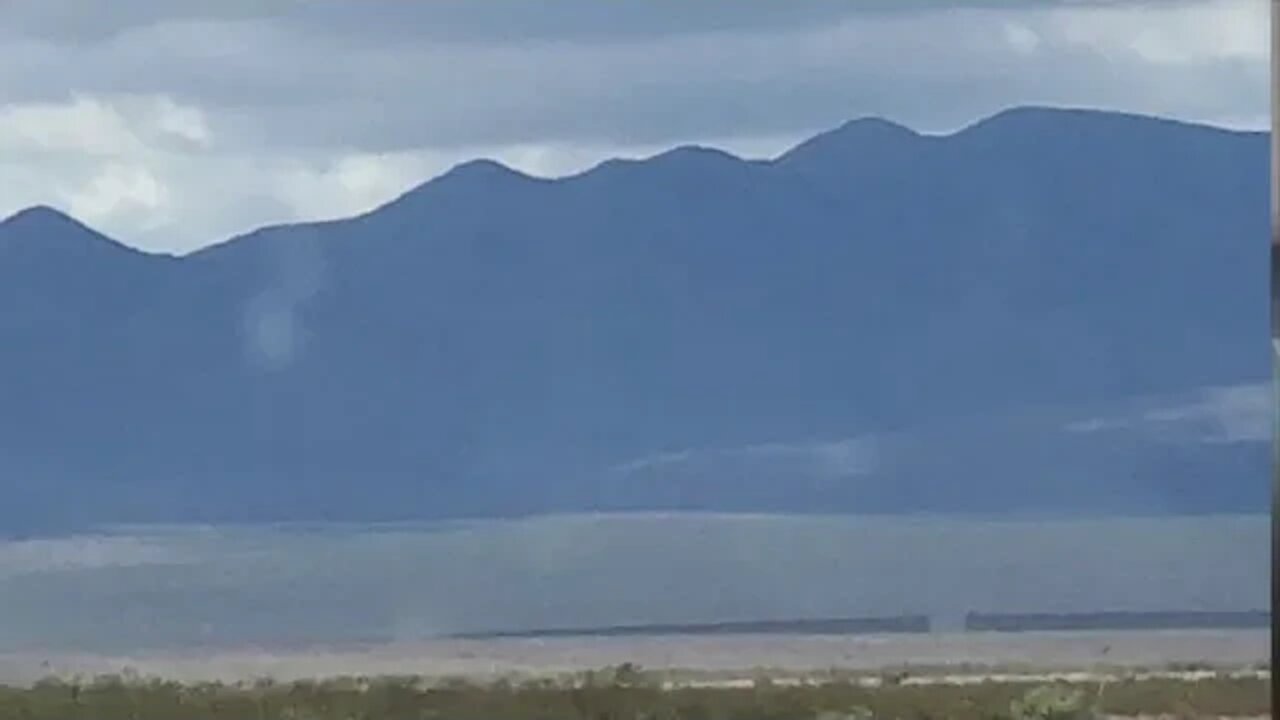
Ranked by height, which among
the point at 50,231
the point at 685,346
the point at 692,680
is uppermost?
the point at 50,231

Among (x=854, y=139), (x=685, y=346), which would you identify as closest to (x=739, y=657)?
(x=685, y=346)

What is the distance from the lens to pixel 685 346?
235 cm

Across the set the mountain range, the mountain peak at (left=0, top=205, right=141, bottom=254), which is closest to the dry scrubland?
the mountain range

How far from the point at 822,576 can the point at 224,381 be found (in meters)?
0.78

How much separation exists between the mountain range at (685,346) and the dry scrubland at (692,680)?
0.17 metres

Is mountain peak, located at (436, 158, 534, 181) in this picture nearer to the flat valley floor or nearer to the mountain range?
the mountain range

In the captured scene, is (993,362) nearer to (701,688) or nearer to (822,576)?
(822,576)

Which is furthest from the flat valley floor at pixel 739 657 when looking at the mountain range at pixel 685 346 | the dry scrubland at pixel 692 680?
the mountain range at pixel 685 346

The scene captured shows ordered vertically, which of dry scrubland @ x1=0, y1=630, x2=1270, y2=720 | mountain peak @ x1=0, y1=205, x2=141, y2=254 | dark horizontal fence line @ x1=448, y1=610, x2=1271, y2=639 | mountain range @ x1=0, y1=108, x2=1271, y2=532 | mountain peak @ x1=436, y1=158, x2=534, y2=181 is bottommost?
dry scrubland @ x1=0, y1=630, x2=1270, y2=720

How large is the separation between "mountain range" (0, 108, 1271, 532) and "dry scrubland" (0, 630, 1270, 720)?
0.17m

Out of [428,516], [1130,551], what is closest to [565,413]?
[428,516]

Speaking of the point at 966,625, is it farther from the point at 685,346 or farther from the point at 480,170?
the point at 480,170

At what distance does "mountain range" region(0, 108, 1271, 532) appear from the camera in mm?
2312

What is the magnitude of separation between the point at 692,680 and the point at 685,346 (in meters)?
0.42
